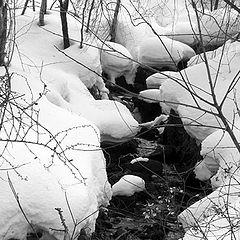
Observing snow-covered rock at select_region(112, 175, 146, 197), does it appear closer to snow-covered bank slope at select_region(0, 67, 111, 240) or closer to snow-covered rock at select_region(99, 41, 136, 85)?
snow-covered bank slope at select_region(0, 67, 111, 240)

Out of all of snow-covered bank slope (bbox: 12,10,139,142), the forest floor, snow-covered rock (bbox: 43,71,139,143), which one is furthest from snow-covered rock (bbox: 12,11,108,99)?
the forest floor

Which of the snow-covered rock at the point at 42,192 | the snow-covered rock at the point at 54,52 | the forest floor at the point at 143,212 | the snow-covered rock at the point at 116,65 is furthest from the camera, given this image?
the snow-covered rock at the point at 116,65

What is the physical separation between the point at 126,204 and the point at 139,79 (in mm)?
7399

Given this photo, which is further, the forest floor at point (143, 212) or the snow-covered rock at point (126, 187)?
the snow-covered rock at point (126, 187)

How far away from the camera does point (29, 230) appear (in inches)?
223

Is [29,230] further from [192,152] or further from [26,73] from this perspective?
[192,152]

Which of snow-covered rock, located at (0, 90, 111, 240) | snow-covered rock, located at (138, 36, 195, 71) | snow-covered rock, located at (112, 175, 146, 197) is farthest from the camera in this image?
snow-covered rock, located at (138, 36, 195, 71)

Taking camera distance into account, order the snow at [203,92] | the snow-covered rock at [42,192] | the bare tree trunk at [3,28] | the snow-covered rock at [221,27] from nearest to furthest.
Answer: the snow-covered rock at [221,27], the snow-covered rock at [42,192], the bare tree trunk at [3,28], the snow at [203,92]

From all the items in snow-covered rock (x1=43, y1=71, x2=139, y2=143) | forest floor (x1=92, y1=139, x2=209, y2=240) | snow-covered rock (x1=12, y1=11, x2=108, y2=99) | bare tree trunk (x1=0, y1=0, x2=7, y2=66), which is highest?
bare tree trunk (x1=0, y1=0, x2=7, y2=66)

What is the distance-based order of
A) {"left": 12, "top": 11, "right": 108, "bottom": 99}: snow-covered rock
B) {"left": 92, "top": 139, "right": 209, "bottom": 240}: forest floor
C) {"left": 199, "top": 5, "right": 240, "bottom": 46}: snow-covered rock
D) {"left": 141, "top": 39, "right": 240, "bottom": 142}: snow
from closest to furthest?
{"left": 199, "top": 5, "right": 240, "bottom": 46}: snow-covered rock
{"left": 92, "top": 139, "right": 209, "bottom": 240}: forest floor
{"left": 141, "top": 39, "right": 240, "bottom": 142}: snow
{"left": 12, "top": 11, "right": 108, "bottom": 99}: snow-covered rock

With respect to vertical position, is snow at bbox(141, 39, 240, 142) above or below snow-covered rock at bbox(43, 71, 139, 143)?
above

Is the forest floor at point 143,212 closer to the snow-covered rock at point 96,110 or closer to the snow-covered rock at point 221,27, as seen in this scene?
the snow-covered rock at point 96,110

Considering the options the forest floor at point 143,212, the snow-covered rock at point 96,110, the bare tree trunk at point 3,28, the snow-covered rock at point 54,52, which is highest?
the bare tree trunk at point 3,28

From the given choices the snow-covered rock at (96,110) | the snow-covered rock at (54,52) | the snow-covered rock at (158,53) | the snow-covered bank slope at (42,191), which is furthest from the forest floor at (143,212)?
the snow-covered rock at (158,53)
